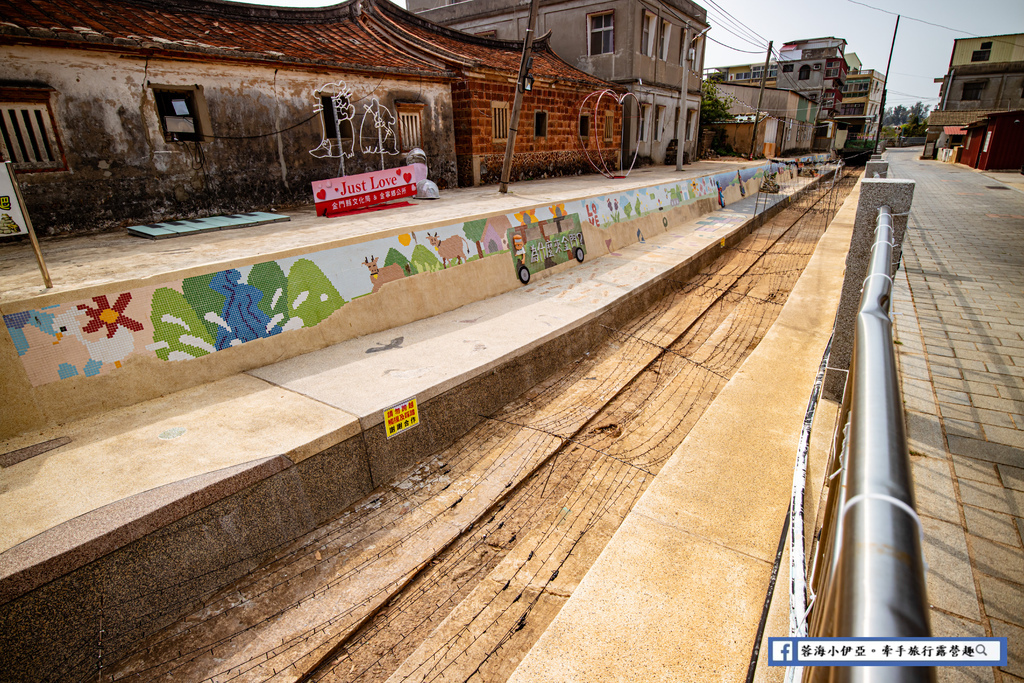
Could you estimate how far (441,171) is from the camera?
15.1 m

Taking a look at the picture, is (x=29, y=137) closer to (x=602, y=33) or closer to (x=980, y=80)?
(x=602, y=33)

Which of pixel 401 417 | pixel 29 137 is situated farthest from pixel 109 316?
pixel 29 137

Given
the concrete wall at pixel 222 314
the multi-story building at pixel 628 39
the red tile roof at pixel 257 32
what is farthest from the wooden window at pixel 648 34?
the concrete wall at pixel 222 314

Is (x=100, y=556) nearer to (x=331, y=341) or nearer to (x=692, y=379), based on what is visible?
(x=331, y=341)

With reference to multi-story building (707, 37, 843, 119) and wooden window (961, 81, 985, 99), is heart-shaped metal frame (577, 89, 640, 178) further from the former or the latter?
wooden window (961, 81, 985, 99)

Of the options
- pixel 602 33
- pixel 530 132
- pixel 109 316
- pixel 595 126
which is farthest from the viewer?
pixel 602 33

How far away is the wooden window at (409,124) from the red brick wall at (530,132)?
190 cm

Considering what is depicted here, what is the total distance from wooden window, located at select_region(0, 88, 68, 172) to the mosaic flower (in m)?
5.54

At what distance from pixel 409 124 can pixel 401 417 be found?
36.4ft

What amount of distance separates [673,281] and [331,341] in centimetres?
704

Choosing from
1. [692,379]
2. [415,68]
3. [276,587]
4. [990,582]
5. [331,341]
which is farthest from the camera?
[415,68]

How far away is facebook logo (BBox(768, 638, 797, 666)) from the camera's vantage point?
884mm

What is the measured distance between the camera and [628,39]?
2278 centimetres

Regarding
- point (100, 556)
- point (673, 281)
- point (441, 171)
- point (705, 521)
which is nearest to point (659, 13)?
point (441, 171)
